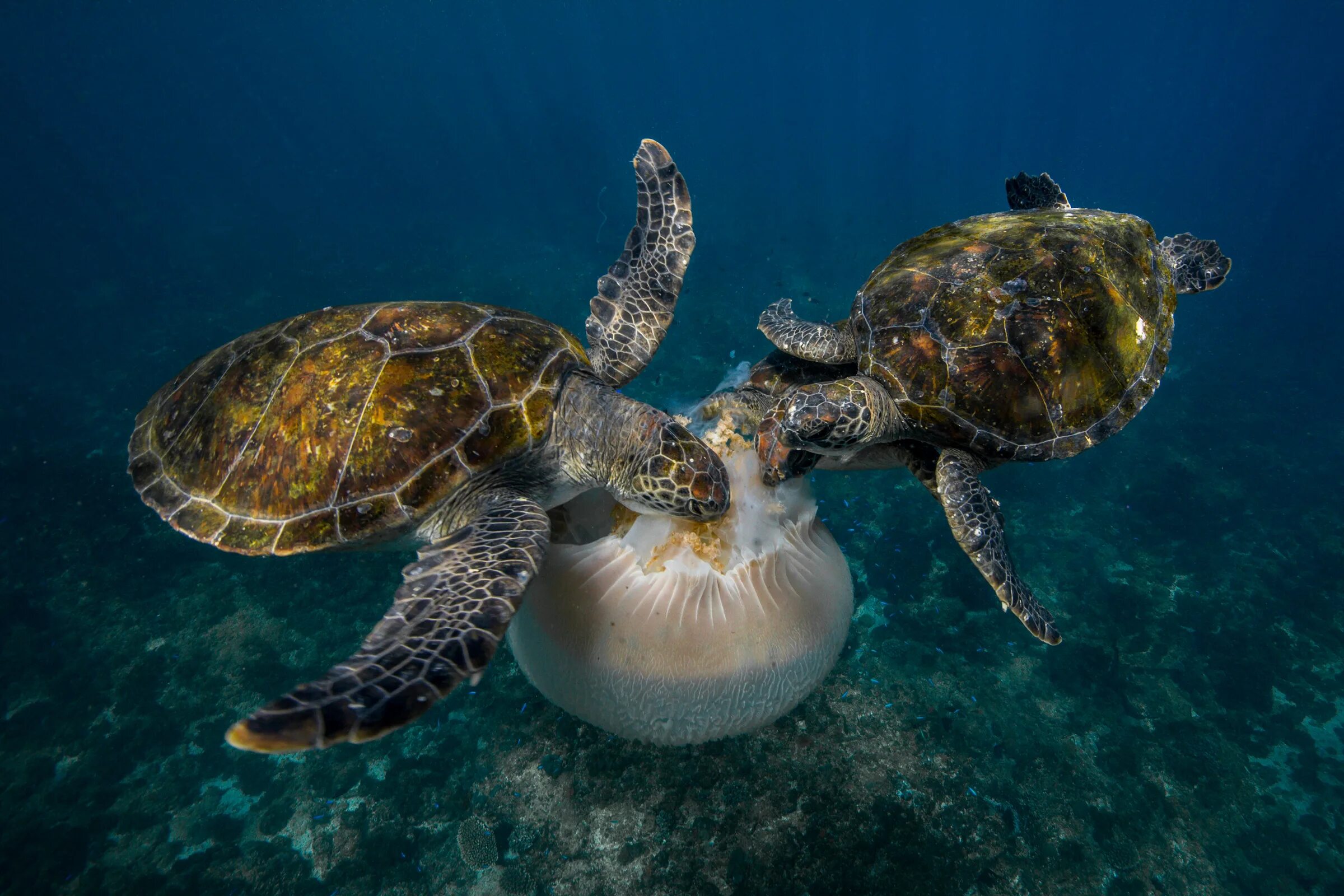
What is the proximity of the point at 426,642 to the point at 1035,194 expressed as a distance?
20.0 ft

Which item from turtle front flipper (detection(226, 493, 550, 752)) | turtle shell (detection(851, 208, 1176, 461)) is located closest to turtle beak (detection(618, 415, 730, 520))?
turtle front flipper (detection(226, 493, 550, 752))

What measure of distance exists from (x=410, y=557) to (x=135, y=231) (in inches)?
1287

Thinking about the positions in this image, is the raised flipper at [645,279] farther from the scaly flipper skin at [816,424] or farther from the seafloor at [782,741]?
the seafloor at [782,741]

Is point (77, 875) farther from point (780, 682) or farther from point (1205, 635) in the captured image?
point (1205, 635)

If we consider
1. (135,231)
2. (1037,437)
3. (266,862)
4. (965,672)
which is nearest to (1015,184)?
(1037,437)

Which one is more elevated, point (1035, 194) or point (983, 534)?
point (1035, 194)

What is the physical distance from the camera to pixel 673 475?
9.77 ft

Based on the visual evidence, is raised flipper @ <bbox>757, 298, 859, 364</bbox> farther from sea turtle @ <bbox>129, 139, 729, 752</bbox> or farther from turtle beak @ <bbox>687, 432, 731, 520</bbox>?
turtle beak @ <bbox>687, 432, 731, 520</bbox>

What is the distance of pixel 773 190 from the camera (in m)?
29.4

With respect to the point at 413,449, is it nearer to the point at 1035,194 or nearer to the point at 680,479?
the point at 680,479

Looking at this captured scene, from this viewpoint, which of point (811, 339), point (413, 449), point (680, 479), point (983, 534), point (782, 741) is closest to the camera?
point (680, 479)

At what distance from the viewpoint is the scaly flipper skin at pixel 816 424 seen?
338cm

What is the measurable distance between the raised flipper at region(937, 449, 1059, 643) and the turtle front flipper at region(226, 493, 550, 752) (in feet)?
8.78

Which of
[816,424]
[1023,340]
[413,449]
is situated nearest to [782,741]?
[816,424]
